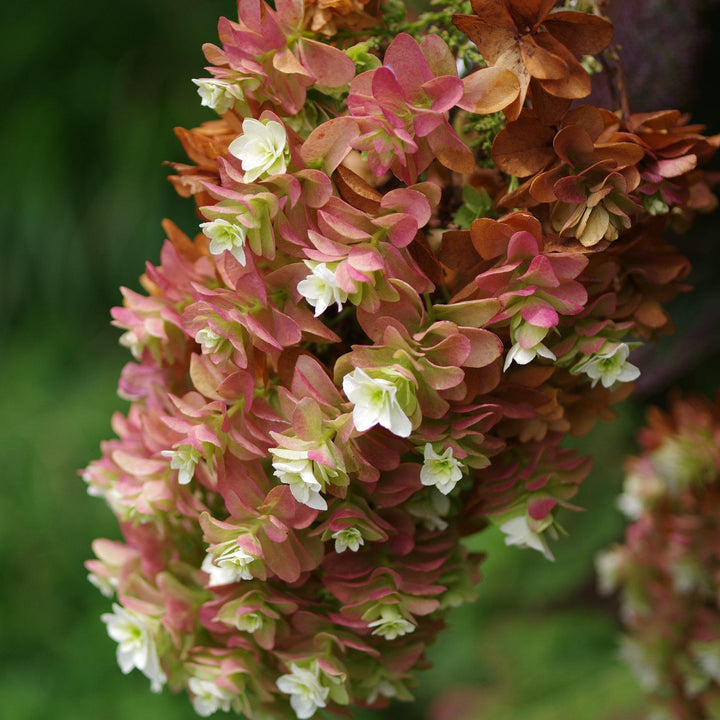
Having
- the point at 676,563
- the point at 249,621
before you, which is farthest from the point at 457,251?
the point at 676,563

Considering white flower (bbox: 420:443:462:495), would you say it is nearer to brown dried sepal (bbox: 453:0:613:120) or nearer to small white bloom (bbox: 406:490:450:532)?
small white bloom (bbox: 406:490:450:532)

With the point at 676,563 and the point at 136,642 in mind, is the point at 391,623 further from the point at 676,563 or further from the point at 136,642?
the point at 676,563

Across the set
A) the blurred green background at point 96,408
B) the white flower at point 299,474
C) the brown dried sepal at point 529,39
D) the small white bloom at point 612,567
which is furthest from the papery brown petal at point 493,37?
the blurred green background at point 96,408

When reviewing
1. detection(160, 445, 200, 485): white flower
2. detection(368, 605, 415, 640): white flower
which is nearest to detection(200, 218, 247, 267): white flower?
detection(160, 445, 200, 485): white flower

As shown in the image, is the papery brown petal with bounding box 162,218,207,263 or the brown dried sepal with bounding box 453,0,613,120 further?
the papery brown petal with bounding box 162,218,207,263

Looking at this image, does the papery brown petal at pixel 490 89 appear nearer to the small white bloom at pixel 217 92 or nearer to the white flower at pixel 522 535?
the small white bloom at pixel 217 92
